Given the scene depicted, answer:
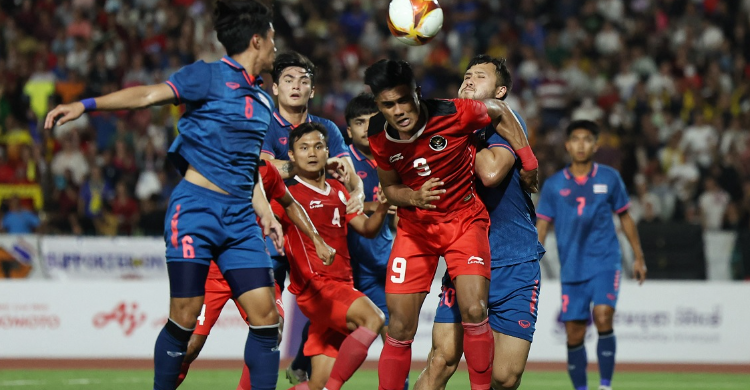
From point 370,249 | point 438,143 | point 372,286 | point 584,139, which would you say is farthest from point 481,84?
point 584,139

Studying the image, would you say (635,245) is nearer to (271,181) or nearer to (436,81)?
(271,181)

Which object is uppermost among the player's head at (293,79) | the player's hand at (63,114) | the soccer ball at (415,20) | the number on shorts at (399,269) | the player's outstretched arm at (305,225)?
the soccer ball at (415,20)

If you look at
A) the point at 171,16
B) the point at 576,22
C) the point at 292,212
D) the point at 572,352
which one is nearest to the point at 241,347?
the point at 572,352

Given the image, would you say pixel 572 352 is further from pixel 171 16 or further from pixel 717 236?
pixel 171 16

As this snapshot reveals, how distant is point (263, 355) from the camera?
236 inches

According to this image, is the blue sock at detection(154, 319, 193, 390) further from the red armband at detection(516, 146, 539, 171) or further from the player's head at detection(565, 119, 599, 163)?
the player's head at detection(565, 119, 599, 163)

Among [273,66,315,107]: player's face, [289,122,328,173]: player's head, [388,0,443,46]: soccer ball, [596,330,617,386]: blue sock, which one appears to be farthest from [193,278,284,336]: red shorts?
[596,330,617,386]: blue sock

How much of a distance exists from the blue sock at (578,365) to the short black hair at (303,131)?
331 centimetres

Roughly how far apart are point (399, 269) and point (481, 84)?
1382mm

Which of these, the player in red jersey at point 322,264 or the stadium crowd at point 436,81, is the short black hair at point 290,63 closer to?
the player in red jersey at point 322,264

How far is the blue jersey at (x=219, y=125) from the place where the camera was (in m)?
5.88

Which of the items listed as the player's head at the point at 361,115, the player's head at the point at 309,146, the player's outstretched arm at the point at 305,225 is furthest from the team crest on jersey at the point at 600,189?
the player's outstretched arm at the point at 305,225

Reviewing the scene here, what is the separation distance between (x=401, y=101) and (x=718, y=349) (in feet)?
29.0

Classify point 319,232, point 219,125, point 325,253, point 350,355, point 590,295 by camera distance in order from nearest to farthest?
1. point 219,125
2. point 325,253
3. point 350,355
4. point 319,232
5. point 590,295
